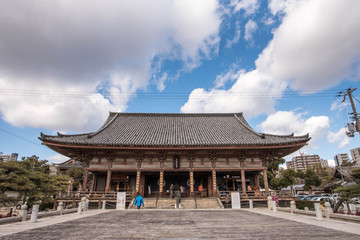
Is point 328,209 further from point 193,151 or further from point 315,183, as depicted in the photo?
point 315,183

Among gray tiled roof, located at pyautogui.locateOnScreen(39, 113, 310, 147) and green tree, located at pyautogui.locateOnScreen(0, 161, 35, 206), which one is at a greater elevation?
gray tiled roof, located at pyautogui.locateOnScreen(39, 113, 310, 147)

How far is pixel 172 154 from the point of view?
20.1 metres

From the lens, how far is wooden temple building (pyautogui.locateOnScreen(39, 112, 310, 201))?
18.3m

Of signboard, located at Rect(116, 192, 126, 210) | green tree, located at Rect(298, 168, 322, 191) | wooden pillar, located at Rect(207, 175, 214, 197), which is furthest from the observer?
green tree, located at Rect(298, 168, 322, 191)

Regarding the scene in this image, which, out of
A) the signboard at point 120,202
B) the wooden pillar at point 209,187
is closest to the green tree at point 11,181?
the signboard at point 120,202

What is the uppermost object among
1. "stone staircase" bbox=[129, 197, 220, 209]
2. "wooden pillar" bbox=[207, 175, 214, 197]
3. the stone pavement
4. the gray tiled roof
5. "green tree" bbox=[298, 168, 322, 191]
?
the gray tiled roof

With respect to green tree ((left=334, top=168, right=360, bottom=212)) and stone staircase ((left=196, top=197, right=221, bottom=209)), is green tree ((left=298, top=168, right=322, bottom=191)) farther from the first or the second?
stone staircase ((left=196, top=197, right=221, bottom=209))

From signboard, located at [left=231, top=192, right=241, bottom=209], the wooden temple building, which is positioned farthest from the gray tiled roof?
signboard, located at [left=231, top=192, right=241, bottom=209]


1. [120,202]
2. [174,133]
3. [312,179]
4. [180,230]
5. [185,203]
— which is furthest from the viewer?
[312,179]

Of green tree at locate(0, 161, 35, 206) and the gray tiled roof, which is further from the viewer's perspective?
the gray tiled roof

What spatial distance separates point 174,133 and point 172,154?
3.45m

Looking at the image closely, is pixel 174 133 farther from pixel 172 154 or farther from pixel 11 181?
pixel 11 181

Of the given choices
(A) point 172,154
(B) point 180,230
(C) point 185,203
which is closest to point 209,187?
(C) point 185,203

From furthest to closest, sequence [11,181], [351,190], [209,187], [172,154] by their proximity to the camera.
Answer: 1. [209,187]
2. [172,154]
3. [351,190]
4. [11,181]
